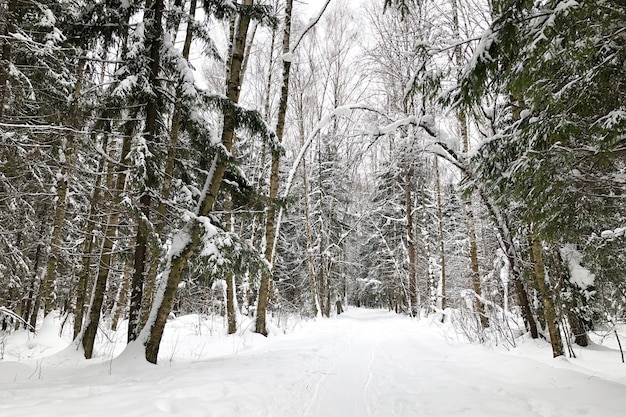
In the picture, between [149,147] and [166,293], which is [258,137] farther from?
[166,293]

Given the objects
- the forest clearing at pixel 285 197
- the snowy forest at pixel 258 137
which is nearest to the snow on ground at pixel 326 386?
the forest clearing at pixel 285 197

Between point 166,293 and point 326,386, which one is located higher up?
point 166,293

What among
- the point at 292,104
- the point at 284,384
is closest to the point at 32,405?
the point at 284,384

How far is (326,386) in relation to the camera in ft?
16.4

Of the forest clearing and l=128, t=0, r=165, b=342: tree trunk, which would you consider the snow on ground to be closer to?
the forest clearing

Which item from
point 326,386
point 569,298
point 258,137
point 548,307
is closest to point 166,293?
point 326,386

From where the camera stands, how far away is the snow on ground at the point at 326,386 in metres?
3.58

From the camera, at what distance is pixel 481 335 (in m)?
8.51

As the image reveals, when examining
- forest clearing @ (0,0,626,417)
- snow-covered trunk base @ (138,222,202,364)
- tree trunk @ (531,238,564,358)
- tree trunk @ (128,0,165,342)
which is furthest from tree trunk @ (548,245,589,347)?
tree trunk @ (128,0,165,342)

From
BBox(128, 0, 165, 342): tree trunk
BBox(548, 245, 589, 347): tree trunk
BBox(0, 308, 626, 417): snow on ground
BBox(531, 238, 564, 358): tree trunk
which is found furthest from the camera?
BBox(548, 245, 589, 347): tree trunk

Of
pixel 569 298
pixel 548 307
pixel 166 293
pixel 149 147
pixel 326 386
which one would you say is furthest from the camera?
pixel 569 298

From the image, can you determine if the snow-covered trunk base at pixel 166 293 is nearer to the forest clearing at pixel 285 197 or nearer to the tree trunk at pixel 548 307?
the forest clearing at pixel 285 197

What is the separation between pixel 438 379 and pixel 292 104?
14423 millimetres

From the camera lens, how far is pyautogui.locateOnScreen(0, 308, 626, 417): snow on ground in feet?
11.7
